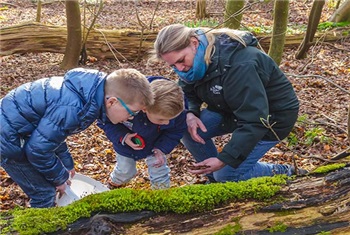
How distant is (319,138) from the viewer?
14.8ft

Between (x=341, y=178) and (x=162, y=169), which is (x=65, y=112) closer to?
(x=162, y=169)

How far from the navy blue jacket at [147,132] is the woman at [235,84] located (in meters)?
0.34

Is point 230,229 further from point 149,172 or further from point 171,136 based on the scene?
point 149,172

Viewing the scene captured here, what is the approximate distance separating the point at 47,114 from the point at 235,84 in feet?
4.39

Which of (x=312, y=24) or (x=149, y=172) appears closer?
(x=149, y=172)

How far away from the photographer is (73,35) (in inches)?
299

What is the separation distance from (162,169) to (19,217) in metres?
1.51

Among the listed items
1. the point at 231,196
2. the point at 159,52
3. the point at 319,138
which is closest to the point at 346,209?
the point at 231,196

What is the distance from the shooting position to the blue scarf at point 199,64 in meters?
2.94

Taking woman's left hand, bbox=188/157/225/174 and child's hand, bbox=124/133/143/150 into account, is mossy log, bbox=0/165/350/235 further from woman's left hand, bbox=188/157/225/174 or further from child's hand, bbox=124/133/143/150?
child's hand, bbox=124/133/143/150

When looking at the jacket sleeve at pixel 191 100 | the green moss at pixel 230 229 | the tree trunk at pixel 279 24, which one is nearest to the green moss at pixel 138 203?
the green moss at pixel 230 229

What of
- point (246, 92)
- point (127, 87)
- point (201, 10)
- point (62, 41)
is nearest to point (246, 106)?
point (246, 92)

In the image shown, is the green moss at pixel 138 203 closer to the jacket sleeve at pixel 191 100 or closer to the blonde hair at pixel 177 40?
the blonde hair at pixel 177 40

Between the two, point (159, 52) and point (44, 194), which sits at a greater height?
point (159, 52)
